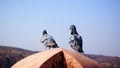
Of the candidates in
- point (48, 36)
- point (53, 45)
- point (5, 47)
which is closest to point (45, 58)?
point (53, 45)

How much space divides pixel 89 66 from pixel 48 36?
22.1ft

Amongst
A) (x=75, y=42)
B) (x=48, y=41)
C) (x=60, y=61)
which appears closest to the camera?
(x=60, y=61)

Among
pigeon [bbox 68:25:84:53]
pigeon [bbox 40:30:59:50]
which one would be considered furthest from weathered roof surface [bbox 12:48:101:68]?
pigeon [bbox 40:30:59:50]

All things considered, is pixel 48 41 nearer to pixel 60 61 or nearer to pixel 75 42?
pixel 75 42

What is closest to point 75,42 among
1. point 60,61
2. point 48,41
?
point 48,41

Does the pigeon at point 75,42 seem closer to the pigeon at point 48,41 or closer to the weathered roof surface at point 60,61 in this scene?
the pigeon at point 48,41

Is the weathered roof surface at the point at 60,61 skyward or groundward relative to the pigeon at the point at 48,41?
groundward

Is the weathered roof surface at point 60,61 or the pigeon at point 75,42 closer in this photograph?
the weathered roof surface at point 60,61

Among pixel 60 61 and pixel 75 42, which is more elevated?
pixel 75 42

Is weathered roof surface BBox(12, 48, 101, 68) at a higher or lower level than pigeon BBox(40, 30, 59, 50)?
lower

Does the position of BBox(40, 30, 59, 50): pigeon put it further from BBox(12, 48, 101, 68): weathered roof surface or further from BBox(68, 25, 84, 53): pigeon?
BBox(12, 48, 101, 68): weathered roof surface

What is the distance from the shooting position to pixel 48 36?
11.6 meters

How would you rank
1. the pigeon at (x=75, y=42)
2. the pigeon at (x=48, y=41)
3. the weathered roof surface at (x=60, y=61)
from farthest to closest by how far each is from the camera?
the pigeon at (x=48, y=41), the pigeon at (x=75, y=42), the weathered roof surface at (x=60, y=61)

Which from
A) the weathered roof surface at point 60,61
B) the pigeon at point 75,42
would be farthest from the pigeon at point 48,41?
the weathered roof surface at point 60,61
